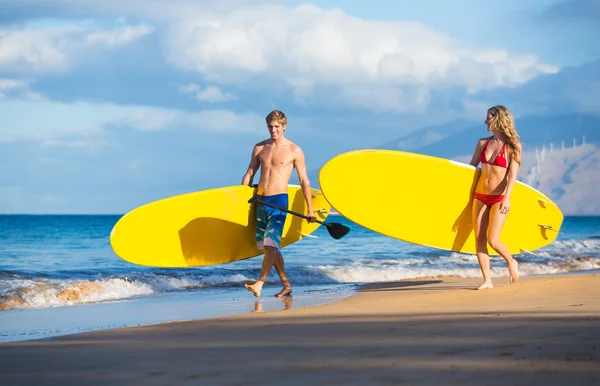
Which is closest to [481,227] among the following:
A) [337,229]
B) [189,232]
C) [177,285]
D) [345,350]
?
[337,229]

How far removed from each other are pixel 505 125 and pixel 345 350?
3.31 metres

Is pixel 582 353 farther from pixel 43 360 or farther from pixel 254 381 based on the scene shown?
pixel 43 360

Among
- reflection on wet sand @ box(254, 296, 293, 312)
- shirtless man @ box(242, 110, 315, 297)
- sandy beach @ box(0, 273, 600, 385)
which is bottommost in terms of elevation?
sandy beach @ box(0, 273, 600, 385)

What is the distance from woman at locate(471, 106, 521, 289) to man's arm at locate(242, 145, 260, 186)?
1.91 m

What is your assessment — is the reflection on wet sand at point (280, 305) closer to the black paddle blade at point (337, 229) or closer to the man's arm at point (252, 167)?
the black paddle blade at point (337, 229)

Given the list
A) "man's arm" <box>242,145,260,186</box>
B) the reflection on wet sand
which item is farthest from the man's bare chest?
the reflection on wet sand

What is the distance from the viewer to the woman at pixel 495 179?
6277 mm

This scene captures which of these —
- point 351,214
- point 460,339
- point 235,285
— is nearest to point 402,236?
point 351,214

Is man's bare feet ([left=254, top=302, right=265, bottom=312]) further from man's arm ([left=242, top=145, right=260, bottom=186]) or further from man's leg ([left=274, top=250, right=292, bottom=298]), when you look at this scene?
man's arm ([left=242, top=145, right=260, bottom=186])

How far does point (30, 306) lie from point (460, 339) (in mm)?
5331

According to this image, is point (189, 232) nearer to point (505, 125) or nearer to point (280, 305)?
point (280, 305)

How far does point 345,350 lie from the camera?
3588 millimetres

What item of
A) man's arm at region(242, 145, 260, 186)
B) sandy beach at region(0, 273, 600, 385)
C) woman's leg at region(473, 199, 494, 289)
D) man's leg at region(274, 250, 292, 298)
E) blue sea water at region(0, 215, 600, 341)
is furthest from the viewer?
man's leg at region(274, 250, 292, 298)

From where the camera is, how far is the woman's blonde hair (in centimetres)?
625
